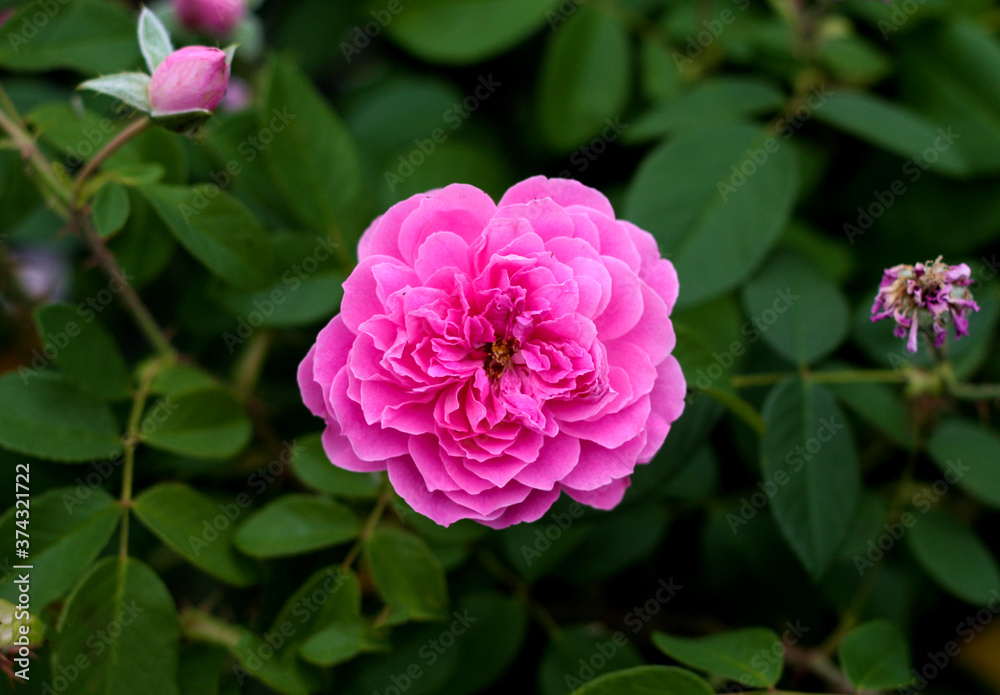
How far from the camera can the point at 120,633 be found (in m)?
0.86

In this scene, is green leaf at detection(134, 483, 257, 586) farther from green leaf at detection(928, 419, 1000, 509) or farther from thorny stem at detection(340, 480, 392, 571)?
green leaf at detection(928, 419, 1000, 509)

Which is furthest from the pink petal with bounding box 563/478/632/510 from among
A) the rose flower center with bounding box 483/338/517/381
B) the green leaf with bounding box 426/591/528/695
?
the green leaf with bounding box 426/591/528/695

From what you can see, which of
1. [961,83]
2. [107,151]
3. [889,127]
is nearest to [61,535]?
[107,151]

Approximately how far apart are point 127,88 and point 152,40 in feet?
0.27

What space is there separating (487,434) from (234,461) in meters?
0.62

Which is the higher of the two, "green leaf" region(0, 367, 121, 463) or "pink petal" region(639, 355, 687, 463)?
"pink petal" region(639, 355, 687, 463)

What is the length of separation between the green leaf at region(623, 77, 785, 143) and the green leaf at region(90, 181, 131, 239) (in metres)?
0.82

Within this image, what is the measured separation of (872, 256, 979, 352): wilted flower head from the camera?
Answer: 826mm

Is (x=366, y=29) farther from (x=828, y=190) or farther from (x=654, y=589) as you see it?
(x=654, y=589)

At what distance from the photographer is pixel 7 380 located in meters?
0.92

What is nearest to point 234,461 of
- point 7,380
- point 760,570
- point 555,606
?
point 7,380

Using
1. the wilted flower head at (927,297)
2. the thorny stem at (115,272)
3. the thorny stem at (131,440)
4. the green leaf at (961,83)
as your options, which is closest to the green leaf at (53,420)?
the thorny stem at (131,440)

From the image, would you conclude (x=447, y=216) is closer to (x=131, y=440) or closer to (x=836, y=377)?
(x=131, y=440)

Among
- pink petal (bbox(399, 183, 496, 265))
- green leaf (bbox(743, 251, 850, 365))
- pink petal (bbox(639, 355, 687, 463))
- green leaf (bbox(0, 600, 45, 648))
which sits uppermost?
pink petal (bbox(399, 183, 496, 265))
